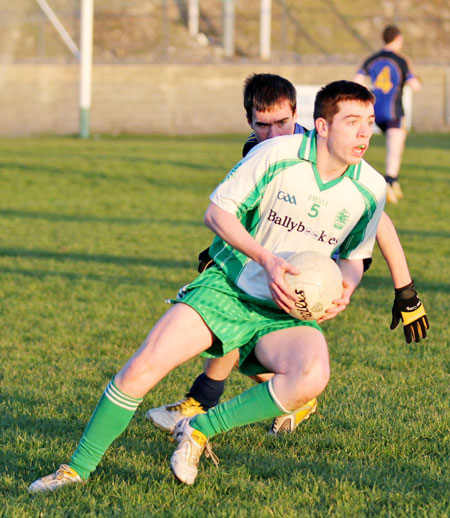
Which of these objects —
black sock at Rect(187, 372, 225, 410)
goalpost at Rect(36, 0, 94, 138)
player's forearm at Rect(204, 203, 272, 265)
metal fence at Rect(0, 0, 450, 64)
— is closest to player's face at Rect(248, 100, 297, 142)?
player's forearm at Rect(204, 203, 272, 265)

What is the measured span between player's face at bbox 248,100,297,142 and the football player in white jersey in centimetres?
78

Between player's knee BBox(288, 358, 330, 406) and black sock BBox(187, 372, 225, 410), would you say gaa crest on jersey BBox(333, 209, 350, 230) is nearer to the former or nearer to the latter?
player's knee BBox(288, 358, 330, 406)

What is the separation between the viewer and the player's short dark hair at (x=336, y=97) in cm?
375

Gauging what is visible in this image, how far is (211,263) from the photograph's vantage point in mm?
4113

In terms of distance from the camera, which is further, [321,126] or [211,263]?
[211,263]

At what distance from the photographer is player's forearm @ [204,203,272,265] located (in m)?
3.64

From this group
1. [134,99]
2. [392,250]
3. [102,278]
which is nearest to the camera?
[392,250]

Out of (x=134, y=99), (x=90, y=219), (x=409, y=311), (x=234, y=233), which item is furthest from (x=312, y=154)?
(x=134, y=99)

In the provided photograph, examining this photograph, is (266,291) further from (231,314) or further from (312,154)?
(312,154)

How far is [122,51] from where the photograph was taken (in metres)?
35.5

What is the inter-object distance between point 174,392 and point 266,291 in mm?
1570

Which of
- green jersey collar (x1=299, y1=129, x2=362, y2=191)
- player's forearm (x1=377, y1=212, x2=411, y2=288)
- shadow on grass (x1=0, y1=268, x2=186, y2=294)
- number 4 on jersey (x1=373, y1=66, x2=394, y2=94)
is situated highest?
number 4 on jersey (x1=373, y1=66, x2=394, y2=94)

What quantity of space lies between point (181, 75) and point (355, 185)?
28633 mm

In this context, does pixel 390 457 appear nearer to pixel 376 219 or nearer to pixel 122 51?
pixel 376 219
